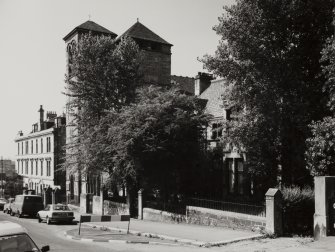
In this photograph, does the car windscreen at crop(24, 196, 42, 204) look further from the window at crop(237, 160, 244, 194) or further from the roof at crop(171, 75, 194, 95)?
the roof at crop(171, 75, 194, 95)

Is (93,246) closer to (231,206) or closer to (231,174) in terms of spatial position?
(231,206)

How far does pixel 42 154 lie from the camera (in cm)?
6256

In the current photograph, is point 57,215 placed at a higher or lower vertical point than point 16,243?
lower

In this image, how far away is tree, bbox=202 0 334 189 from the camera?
22.2 meters

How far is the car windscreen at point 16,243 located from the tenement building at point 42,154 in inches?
1643

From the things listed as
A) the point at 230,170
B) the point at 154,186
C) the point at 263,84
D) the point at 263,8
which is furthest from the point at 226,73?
the point at 230,170

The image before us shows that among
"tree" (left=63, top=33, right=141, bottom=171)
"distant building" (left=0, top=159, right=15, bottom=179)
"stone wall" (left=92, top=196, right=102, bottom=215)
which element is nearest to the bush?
"tree" (left=63, top=33, right=141, bottom=171)

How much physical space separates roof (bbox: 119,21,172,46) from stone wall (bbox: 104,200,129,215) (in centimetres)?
2128

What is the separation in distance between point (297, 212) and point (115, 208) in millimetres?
17301

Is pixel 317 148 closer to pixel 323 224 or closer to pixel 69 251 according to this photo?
pixel 323 224

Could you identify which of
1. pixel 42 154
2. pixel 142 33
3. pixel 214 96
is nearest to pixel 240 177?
pixel 214 96

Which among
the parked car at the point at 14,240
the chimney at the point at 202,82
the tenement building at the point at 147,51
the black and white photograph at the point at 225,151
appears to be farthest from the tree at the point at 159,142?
the tenement building at the point at 147,51

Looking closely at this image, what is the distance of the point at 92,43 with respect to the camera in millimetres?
34781

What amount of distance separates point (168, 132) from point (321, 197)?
1116 centimetres
